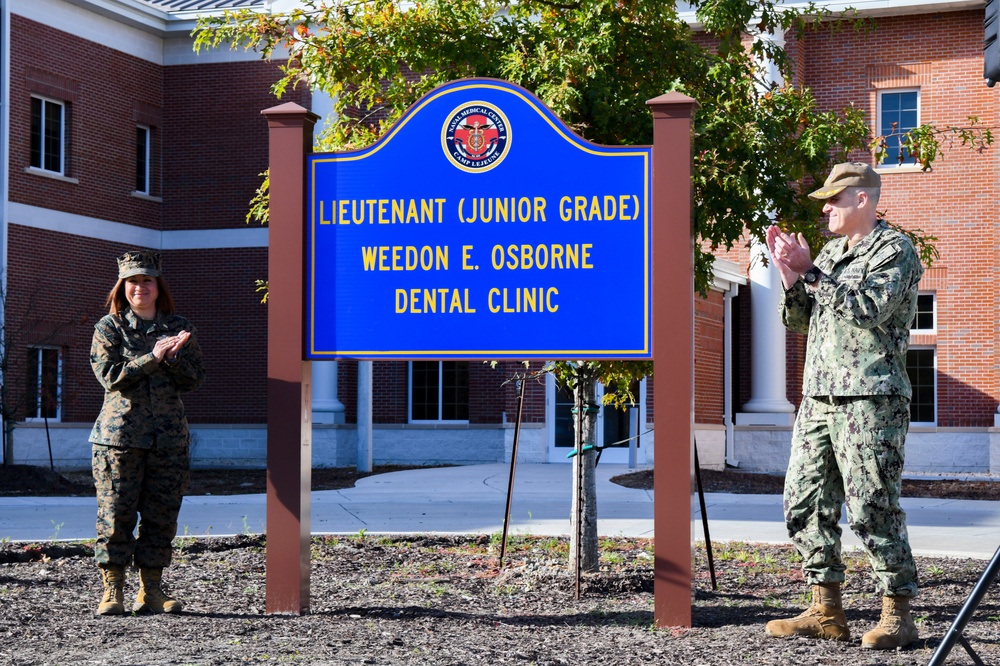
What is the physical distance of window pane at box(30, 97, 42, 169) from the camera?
74.6 ft

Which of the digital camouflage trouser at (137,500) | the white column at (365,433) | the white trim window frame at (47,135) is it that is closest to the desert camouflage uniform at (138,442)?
the digital camouflage trouser at (137,500)

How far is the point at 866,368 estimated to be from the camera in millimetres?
5344

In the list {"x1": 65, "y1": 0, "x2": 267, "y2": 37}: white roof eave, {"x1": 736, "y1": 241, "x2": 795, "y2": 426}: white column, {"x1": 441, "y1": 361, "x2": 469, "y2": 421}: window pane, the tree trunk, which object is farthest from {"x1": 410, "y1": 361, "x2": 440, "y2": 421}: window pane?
the tree trunk

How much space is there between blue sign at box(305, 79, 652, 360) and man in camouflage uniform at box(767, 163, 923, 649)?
3.16 ft

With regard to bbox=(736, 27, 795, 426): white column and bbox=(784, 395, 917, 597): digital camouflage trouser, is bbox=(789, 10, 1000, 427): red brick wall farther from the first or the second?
bbox=(784, 395, 917, 597): digital camouflage trouser

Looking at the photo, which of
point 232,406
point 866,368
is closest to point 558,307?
point 866,368

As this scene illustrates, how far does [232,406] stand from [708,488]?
1225cm

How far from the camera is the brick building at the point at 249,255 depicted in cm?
2216

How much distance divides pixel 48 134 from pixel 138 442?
18.5 m

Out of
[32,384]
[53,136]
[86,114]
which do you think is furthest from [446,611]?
[86,114]

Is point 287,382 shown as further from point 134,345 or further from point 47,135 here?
point 47,135

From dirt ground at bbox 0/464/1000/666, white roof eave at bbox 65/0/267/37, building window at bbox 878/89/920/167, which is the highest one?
white roof eave at bbox 65/0/267/37

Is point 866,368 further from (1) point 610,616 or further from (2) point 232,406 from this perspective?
(2) point 232,406

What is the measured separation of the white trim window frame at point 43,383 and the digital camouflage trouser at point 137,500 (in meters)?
14.9
